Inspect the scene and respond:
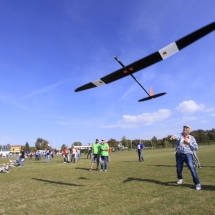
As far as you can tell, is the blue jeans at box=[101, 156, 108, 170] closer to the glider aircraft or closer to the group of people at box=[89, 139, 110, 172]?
the group of people at box=[89, 139, 110, 172]

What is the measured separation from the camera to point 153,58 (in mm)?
7219

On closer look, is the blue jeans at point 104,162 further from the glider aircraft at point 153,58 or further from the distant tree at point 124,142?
the distant tree at point 124,142

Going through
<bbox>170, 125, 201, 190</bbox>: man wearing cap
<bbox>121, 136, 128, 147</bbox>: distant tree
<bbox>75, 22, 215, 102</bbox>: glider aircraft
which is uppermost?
<bbox>121, 136, 128, 147</bbox>: distant tree

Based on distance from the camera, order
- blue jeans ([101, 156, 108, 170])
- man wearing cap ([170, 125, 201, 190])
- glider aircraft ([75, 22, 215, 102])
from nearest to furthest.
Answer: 1. glider aircraft ([75, 22, 215, 102])
2. man wearing cap ([170, 125, 201, 190])
3. blue jeans ([101, 156, 108, 170])

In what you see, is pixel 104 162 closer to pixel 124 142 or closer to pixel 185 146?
pixel 185 146

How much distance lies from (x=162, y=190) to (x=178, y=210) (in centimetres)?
170

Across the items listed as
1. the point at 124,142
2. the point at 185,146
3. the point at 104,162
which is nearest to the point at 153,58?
the point at 185,146

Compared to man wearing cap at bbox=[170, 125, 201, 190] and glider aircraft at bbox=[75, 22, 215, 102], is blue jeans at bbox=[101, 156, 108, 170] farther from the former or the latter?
man wearing cap at bbox=[170, 125, 201, 190]

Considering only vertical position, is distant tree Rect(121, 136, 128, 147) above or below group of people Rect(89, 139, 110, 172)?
above

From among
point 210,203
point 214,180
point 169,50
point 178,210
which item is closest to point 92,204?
point 178,210

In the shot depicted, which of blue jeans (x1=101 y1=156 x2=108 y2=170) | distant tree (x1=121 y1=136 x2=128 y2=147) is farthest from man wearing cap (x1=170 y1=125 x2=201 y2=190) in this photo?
distant tree (x1=121 y1=136 x2=128 y2=147)

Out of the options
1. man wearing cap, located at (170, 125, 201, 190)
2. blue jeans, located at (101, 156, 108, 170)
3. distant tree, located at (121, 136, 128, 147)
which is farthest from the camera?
distant tree, located at (121, 136, 128, 147)

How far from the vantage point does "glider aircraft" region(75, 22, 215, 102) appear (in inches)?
216

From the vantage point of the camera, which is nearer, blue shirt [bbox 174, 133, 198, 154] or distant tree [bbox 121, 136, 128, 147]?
blue shirt [bbox 174, 133, 198, 154]
